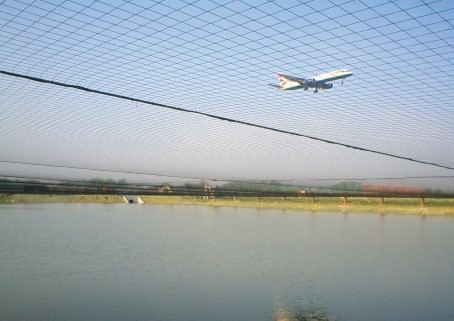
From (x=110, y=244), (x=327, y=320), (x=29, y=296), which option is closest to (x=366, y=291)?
(x=327, y=320)

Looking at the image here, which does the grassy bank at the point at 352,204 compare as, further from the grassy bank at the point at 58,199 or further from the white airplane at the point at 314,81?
the grassy bank at the point at 58,199

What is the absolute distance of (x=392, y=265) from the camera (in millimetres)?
20984

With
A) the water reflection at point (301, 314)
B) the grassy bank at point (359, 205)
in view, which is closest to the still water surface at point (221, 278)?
the water reflection at point (301, 314)

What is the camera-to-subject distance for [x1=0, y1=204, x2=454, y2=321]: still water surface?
13.6 m

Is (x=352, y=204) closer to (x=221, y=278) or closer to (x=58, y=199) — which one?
(x=221, y=278)

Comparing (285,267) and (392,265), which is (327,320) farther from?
(392,265)

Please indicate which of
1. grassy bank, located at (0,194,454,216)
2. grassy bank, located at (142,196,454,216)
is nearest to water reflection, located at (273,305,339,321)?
grassy bank, located at (0,194,454,216)

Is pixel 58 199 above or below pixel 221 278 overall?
above

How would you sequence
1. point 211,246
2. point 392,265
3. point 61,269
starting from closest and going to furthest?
1. point 61,269
2. point 392,265
3. point 211,246

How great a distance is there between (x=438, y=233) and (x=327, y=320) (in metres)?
26.5

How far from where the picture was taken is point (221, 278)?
17.8 meters

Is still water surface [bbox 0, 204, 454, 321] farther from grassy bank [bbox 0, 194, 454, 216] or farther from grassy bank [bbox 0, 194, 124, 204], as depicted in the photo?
grassy bank [bbox 0, 194, 124, 204]

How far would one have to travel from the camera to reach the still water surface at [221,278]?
536 inches

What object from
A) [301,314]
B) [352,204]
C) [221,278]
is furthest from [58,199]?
[301,314]
